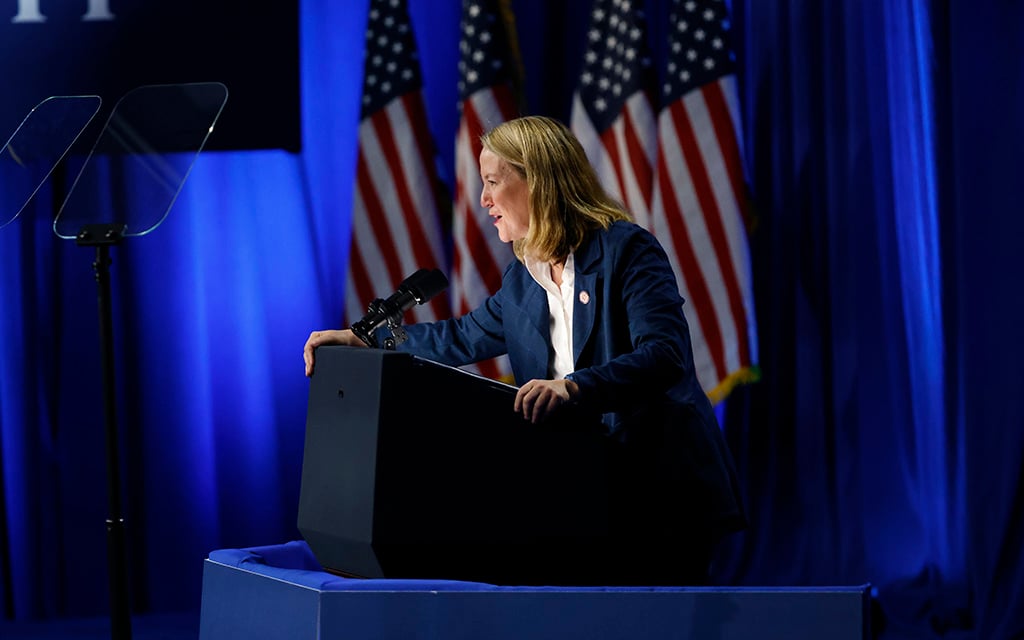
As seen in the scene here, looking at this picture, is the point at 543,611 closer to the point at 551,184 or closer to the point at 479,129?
the point at 551,184

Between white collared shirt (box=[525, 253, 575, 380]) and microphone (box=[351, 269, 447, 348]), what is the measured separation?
0.64 feet

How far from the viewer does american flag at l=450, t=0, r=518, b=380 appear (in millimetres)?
4289

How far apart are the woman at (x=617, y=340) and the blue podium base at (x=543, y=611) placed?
0.24 m

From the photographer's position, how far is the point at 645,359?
177cm

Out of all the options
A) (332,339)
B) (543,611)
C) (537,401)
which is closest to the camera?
(543,611)

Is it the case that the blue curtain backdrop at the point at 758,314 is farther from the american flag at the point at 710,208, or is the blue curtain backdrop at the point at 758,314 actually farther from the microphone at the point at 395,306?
the microphone at the point at 395,306

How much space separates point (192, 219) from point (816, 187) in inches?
97.8

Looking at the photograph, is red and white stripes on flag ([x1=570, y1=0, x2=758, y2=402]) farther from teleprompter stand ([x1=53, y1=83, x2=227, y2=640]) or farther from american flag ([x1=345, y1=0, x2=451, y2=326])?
teleprompter stand ([x1=53, y1=83, x2=227, y2=640])

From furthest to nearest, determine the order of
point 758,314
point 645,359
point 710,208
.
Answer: point 758,314
point 710,208
point 645,359

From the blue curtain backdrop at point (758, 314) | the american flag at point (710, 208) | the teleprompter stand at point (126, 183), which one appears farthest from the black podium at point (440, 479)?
the blue curtain backdrop at point (758, 314)

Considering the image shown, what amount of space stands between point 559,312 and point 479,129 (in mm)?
2422

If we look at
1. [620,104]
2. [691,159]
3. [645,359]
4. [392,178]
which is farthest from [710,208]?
[645,359]

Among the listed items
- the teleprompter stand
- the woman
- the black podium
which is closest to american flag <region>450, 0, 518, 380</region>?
the teleprompter stand

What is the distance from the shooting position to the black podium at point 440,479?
60.2 inches
